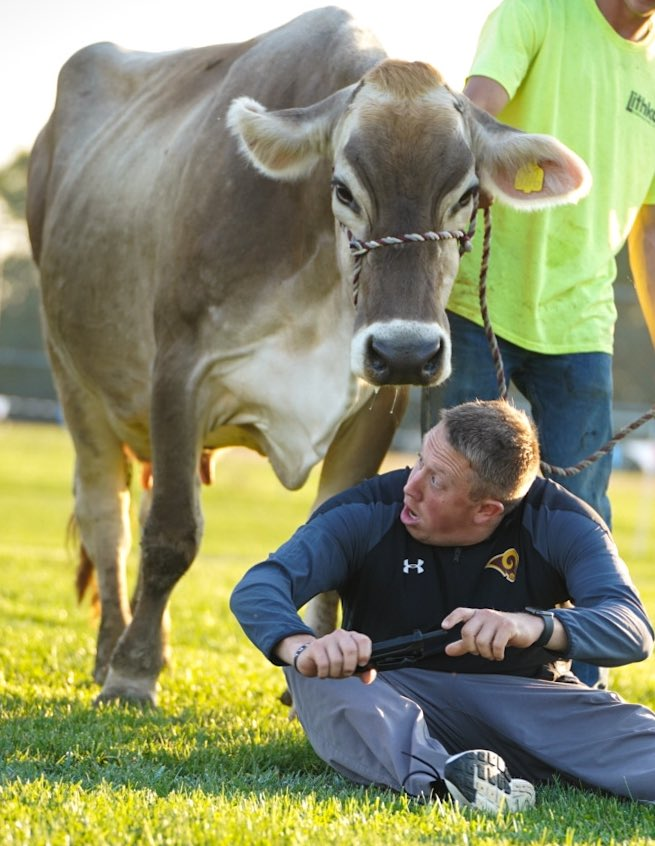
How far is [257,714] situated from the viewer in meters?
5.08

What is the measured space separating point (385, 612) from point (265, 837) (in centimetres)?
118

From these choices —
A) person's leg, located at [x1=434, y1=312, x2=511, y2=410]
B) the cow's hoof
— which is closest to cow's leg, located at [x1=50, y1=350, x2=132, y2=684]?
the cow's hoof

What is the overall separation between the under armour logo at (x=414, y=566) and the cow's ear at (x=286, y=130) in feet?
5.47

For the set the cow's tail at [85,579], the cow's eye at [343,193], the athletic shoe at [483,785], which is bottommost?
the cow's tail at [85,579]

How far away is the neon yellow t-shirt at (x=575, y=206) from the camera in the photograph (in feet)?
16.3

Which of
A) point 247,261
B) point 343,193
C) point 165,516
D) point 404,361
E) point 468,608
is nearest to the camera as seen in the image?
point 468,608

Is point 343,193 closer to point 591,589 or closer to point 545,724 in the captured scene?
point 591,589

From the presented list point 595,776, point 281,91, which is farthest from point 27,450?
point 595,776

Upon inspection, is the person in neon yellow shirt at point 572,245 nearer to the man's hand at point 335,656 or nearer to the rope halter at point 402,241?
the rope halter at point 402,241

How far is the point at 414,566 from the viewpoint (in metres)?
3.95

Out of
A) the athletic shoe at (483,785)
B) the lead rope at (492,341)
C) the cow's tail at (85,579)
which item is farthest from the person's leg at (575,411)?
the cow's tail at (85,579)

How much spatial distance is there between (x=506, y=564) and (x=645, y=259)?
1883 mm

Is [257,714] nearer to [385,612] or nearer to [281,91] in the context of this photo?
[385,612]

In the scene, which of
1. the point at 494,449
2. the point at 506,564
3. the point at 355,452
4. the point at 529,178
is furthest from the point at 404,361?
the point at 355,452
